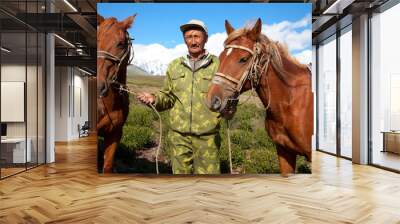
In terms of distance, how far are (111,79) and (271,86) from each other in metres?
2.58

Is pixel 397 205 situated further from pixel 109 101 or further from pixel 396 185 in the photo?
pixel 109 101

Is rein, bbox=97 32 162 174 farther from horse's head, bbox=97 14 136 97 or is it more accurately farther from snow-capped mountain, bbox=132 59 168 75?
snow-capped mountain, bbox=132 59 168 75

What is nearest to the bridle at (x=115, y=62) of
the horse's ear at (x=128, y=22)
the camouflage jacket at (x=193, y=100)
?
the horse's ear at (x=128, y=22)

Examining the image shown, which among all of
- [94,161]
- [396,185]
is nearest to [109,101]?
[94,161]

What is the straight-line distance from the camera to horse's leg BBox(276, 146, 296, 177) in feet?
21.7

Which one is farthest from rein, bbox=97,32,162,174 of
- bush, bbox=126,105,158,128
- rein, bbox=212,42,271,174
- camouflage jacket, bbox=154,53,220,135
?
rein, bbox=212,42,271,174

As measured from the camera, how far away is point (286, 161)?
6.62 metres

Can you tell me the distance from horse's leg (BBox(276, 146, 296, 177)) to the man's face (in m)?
2.06

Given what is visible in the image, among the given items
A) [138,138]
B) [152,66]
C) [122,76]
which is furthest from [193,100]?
[122,76]

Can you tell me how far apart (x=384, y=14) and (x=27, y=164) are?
7.39 meters

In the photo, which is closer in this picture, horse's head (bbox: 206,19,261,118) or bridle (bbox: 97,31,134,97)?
horse's head (bbox: 206,19,261,118)

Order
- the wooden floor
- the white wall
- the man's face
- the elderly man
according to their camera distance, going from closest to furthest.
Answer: the wooden floor
the elderly man
the man's face
the white wall

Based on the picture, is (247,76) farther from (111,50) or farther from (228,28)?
(111,50)

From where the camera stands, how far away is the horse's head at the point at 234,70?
249 inches
